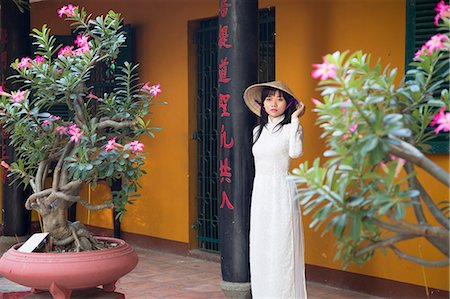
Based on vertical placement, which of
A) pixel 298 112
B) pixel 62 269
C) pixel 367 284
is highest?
pixel 298 112

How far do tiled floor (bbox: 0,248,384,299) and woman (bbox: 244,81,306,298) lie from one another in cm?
107

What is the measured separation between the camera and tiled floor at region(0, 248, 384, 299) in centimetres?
534

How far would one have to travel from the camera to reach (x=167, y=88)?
6996 millimetres

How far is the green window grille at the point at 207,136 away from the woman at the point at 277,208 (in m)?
2.31

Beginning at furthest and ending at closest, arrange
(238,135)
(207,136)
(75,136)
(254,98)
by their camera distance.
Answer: (207,136)
(238,135)
(254,98)
(75,136)

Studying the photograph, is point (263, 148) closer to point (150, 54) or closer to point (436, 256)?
point (436, 256)

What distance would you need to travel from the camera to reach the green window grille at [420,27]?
4719 mm

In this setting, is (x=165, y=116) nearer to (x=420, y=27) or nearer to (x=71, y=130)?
(x=71, y=130)

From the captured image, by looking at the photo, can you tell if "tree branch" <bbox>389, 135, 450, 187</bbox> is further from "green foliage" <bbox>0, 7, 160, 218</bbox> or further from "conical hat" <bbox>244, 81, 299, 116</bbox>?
"conical hat" <bbox>244, 81, 299, 116</bbox>

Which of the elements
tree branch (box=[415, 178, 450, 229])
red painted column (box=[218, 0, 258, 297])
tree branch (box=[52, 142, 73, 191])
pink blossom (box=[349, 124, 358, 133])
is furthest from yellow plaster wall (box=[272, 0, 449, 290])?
pink blossom (box=[349, 124, 358, 133])

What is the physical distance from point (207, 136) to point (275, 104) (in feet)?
8.20

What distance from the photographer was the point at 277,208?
4230 mm

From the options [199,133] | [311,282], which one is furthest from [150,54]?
[311,282]

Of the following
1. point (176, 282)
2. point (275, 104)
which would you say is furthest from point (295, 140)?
point (176, 282)
